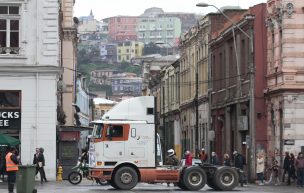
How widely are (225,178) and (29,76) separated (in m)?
13.7

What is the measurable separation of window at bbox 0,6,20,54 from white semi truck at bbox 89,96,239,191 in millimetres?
10351

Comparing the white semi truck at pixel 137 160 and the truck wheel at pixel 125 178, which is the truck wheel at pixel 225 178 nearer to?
the white semi truck at pixel 137 160

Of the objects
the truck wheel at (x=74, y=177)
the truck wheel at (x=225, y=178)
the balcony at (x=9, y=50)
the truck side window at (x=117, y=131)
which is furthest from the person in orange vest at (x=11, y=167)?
the balcony at (x=9, y=50)

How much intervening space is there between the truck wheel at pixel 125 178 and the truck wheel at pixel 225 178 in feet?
10.8

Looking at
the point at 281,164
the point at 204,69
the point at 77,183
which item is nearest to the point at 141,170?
the point at 77,183

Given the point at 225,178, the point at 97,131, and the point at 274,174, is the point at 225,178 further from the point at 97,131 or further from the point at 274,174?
the point at 274,174

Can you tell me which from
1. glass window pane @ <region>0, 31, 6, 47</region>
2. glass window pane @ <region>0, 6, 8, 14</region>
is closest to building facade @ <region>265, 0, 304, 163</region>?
glass window pane @ <region>0, 6, 8, 14</region>

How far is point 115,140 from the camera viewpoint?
37281 mm

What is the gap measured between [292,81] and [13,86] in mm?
14089

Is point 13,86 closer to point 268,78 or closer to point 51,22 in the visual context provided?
point 51,22

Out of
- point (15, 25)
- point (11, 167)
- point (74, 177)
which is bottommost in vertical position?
point (74, 177)

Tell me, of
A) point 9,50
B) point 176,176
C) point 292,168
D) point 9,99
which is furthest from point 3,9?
point 292,168

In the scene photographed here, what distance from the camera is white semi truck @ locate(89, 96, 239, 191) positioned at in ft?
120

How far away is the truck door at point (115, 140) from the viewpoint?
37.1 m
